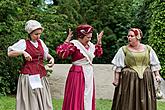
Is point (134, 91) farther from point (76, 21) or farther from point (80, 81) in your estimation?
point (76, 21)

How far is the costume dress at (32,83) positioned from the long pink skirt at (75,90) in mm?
376

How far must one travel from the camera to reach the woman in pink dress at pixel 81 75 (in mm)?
6500

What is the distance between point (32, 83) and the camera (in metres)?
6.11

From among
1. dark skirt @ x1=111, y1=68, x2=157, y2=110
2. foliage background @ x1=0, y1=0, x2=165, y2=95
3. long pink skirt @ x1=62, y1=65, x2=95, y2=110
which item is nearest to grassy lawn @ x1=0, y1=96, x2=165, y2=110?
foliage background @ x1=0, y1=0, x2=165, y2=95

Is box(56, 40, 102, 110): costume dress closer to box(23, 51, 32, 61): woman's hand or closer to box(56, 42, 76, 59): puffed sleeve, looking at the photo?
box(56, 42, 76, 59): puffed sleeve

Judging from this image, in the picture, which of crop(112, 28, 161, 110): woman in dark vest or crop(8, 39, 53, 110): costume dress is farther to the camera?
crop(112, 28, 161, 110): woman in dark vest

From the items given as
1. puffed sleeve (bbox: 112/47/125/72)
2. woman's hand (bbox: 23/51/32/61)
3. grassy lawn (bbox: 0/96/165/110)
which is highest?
woman's hand (bbox: 23/51/32/61)

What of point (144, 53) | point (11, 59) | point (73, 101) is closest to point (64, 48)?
point (73, 101)

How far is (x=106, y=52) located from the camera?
17.5 m

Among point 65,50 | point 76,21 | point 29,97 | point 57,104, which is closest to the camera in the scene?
point 29,97

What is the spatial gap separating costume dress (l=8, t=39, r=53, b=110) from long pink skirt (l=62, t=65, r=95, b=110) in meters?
0.38

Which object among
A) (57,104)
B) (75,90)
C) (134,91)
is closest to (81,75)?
(75,90)

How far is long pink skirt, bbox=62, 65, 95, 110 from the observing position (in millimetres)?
6484

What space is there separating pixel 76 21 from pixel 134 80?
10.7 meters
